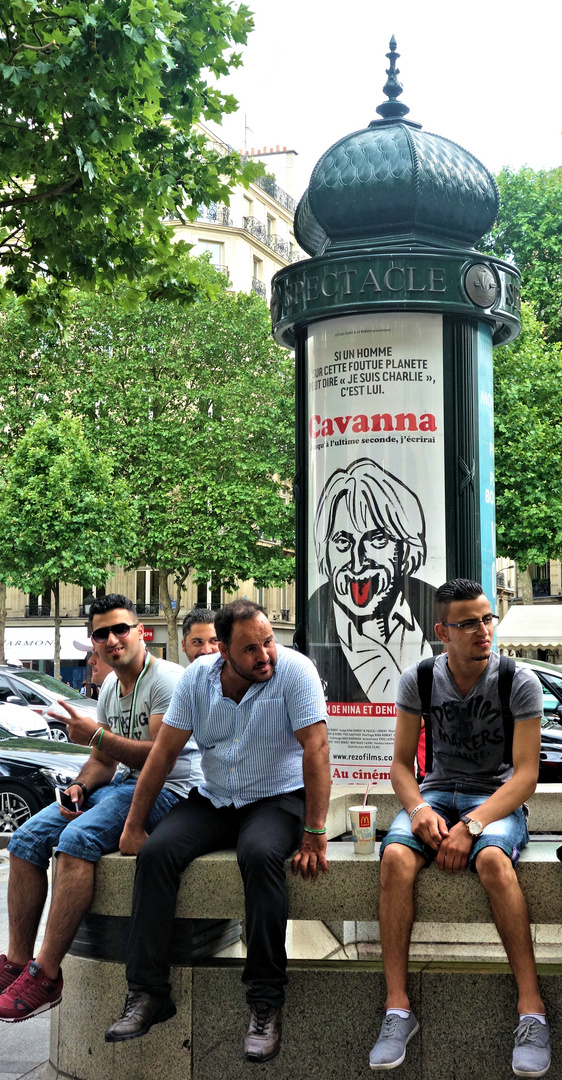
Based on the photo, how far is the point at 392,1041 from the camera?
3.91m

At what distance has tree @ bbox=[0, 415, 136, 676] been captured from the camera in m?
33.2

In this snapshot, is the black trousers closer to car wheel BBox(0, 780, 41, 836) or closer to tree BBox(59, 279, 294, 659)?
car wheel BBox(0, 780, 41, 836)

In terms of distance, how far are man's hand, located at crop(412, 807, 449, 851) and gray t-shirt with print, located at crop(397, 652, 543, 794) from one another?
0.37 metres

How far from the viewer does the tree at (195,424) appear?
117ft

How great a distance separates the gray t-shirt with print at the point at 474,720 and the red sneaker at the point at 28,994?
5.48 ft

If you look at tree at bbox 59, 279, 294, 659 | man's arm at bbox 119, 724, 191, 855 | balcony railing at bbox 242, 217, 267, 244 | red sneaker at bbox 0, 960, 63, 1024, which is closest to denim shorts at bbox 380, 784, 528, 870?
man's arm at bbox 119, 724, 191, 855

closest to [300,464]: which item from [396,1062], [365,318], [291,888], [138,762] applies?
[365,318]

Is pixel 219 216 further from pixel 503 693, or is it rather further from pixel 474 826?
pixel 474 826

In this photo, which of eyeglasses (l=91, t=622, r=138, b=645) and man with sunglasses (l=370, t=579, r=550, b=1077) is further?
eyeglasses (l=91, t=622, r=138, b=645)

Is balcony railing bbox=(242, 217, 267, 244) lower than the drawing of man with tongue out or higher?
higher

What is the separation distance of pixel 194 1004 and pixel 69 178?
21.5 feet

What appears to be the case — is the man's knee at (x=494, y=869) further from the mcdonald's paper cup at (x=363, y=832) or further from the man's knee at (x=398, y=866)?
the mcdonald's paper cup at (x=363, y=832)

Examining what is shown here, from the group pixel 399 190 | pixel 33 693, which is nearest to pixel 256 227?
pixel 33 693

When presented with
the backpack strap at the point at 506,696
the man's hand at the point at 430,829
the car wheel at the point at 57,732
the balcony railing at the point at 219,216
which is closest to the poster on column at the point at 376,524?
the backpack strap at the point at 506,696
